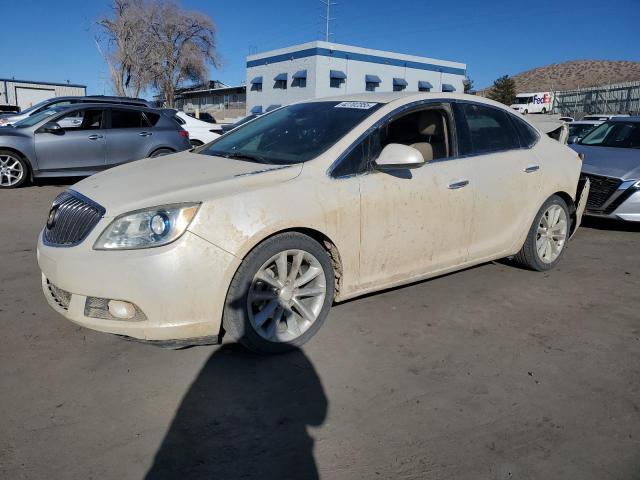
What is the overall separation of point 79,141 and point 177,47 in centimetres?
3620

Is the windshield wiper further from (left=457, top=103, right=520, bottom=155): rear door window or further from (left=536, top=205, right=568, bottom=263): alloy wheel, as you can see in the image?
(left=536, top=205, right=568, bottom=263): alloy wheel

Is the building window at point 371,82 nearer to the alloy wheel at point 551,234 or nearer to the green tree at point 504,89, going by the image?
the green tree at point 504,89

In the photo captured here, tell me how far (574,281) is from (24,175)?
8.98m

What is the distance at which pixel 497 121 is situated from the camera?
455 cm

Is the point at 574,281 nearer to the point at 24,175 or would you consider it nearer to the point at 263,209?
the point at 263,209

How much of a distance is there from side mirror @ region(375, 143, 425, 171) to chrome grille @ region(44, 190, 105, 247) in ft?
5.72

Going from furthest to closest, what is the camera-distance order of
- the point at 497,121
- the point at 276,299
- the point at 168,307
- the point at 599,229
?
the point at 599,229, the point at 497,121, the point at 276,299, the point at 168,307

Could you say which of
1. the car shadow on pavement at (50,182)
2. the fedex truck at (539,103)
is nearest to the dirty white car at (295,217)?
the car shadow on pavement at (50,182)

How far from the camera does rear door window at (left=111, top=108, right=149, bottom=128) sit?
32.9ft

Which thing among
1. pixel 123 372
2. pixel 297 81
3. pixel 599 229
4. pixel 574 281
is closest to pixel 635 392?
pixel 574 281

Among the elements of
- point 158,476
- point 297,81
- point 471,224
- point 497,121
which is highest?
point 297,81

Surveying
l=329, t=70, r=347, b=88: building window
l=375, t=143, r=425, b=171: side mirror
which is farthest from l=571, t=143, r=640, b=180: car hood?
l=329, t=70, r=347, b=88: building window

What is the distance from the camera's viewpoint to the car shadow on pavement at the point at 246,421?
2.27 meters

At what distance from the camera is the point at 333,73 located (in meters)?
39.8
